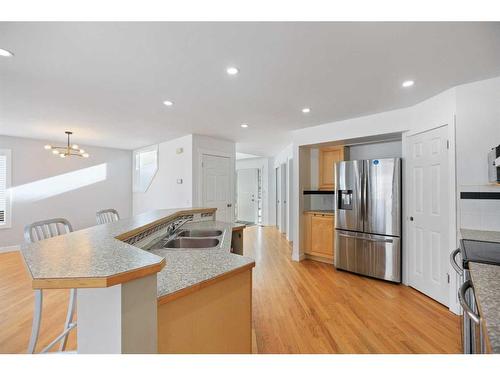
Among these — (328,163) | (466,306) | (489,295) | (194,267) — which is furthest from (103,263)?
(328,163)

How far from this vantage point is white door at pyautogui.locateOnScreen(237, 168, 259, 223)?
25.9ft

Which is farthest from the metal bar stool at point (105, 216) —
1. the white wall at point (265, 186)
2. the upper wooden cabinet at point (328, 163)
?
the white wall at point (265, 186)

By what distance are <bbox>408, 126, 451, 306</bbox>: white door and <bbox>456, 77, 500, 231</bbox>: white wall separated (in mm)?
162

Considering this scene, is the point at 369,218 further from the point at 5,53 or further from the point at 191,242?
the point at 5,53

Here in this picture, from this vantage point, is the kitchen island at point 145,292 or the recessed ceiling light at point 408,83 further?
the recessed ceiling light at point 408,83

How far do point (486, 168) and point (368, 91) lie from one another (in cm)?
126

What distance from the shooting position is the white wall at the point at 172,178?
4.45 meters

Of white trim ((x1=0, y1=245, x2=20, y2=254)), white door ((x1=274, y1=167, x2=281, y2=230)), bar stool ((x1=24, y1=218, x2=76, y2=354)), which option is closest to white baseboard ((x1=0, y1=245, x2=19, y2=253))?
white trim ((x1=0, y1=245, x2=20, y2=254))

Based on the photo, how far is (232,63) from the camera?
1.86 metres

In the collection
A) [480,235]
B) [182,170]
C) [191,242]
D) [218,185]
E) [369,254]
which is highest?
[182,170]

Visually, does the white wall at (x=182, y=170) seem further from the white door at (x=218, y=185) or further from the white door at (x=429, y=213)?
→ the white door at (x=429, y=213)

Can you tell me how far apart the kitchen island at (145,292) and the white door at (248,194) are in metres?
6.49

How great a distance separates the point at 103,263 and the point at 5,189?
5636 mm
